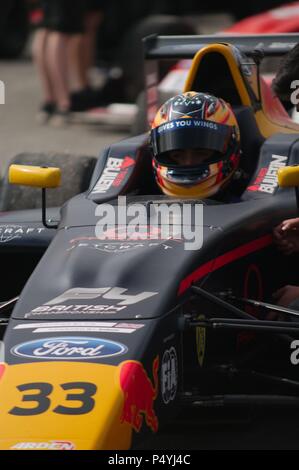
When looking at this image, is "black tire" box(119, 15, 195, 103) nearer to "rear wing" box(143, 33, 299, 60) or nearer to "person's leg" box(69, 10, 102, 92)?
"person's leg" box(69, 10, 102, 92)

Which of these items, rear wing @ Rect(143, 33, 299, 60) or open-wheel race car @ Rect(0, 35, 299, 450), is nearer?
open-wheel race car @ Rect(0, 35, 299, 450)

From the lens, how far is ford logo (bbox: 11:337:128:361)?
5082 millimetres

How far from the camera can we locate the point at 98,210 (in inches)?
241

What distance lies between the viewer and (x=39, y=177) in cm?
625

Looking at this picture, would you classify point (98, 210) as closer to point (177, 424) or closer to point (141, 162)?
point (141, 162)

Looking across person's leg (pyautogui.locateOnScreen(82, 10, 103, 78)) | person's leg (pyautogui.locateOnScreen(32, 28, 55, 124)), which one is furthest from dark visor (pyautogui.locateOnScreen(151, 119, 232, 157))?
person's leg (pyautogui.locateOnScreen(82, 10, 103, 78))

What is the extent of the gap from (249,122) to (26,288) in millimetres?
1659

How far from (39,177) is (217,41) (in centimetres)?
210

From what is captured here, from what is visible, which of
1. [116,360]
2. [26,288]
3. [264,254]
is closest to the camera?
[116,360]

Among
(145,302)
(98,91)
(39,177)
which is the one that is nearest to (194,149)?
(39,177)

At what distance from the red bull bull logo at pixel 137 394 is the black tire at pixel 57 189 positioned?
8.80 feet

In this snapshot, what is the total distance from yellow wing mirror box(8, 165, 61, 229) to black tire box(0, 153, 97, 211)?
49.5 inches

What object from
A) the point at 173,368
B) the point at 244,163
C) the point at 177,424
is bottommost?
the point at 177,424
